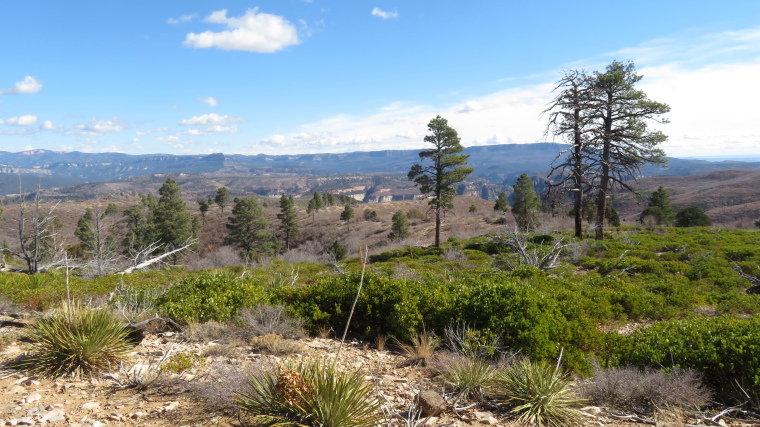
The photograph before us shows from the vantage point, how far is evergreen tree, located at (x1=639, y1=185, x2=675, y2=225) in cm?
3506

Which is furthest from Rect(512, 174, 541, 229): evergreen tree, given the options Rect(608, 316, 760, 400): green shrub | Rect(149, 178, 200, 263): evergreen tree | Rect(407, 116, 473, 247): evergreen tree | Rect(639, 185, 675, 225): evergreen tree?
Rect(608, 316, 760, 400): green shrub

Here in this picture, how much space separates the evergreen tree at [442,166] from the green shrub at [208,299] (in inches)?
731

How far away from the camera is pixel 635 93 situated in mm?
18656

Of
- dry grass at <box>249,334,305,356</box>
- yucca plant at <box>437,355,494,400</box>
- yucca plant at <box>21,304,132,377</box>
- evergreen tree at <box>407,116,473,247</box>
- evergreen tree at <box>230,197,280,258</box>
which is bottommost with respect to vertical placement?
evergreen tree at <box>230,197,280,258</box>

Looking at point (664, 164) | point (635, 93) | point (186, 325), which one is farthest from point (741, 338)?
point (664, 164)

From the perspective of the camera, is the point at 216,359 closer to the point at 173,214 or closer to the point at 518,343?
the point at 518,343

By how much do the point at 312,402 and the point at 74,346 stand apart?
3355 mm

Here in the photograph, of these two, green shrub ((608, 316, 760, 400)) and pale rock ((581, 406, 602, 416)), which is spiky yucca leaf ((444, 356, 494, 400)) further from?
green shrub ((608, 316, 760, 400))

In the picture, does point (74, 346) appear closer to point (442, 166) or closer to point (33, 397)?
point (33, 397)

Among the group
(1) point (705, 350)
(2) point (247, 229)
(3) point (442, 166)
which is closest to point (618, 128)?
(3) point (442, 166)

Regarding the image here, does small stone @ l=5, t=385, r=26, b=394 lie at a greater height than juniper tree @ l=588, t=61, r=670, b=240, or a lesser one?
lesser

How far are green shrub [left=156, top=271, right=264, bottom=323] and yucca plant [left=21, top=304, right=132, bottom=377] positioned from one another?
5.20 feet

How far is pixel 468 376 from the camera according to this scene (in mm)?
4324

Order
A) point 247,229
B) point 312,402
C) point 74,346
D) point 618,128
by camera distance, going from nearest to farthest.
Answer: point 312,402 → point 74,346 → point 618,128 → point 247,229
